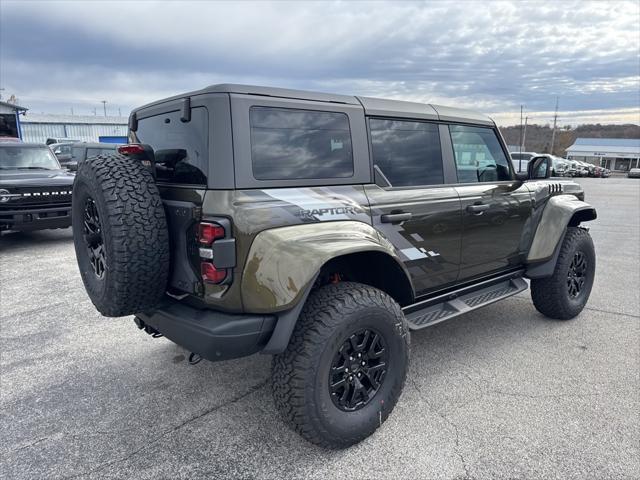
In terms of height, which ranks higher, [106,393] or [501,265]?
[501,265]

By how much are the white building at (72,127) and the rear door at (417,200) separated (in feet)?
106

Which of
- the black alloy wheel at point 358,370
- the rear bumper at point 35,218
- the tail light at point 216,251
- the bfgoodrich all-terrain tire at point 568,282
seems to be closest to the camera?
the tail light at point 216,251

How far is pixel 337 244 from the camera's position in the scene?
94.5 inches

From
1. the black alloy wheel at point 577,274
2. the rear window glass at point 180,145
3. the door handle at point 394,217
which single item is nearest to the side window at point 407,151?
the door handle at point 394,217

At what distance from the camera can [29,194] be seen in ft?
22.9

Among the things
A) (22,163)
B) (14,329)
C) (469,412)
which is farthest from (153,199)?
(22,163)

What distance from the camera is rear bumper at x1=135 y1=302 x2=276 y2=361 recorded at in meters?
2.20

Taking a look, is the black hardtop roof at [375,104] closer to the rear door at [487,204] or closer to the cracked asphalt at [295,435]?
the rear door at [487,204]

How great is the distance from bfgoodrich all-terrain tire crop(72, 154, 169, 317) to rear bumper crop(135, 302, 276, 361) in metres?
0.22

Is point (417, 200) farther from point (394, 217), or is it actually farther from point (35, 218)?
point (35, 218)

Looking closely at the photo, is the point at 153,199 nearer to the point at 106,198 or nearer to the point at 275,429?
the point at 106,198

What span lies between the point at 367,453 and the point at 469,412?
2.53ft

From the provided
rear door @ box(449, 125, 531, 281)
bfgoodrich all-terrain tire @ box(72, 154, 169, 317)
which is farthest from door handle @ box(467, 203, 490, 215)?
bfgoodrich all-terrain tire @ box(72, 154, 169, 317)

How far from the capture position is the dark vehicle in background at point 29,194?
6.84 metres
